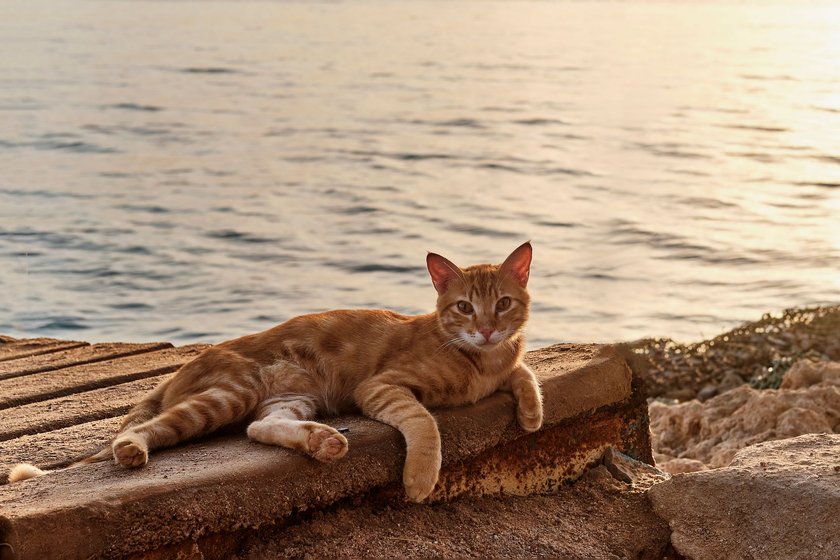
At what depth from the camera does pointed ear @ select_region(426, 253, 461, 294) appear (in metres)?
3.88

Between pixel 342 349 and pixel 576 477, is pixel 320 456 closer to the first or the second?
pixel 342 349

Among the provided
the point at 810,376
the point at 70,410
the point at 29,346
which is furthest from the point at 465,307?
the point at 810,376

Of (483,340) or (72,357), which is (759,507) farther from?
(72,357)

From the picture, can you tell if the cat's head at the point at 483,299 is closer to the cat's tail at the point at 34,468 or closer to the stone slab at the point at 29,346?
the cat's tail at the point at 34,468

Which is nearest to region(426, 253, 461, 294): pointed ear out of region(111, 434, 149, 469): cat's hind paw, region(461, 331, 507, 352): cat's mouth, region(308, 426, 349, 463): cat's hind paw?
region(461, 331, 507, 352): cat's mouth

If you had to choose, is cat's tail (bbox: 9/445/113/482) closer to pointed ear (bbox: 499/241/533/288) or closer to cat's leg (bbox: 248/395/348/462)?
cat's leg (bbox: 248/395/348/462)

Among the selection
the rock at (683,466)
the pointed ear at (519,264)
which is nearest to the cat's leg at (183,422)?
the pointed ear at (519,264)

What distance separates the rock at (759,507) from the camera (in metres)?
3.54

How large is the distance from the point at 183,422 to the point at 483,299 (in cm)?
116

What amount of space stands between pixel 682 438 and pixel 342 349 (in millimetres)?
2796

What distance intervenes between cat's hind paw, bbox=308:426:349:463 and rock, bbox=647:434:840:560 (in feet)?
4.35

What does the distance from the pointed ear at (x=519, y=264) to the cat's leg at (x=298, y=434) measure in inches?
37.9

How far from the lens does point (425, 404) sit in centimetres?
376

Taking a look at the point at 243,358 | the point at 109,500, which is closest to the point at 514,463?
the point at 243,358
